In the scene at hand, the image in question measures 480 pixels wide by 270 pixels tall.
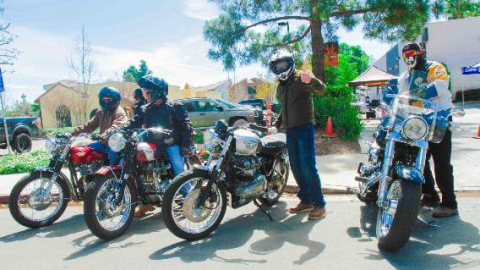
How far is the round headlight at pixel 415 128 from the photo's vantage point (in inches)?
133

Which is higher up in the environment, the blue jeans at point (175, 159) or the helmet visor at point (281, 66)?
the helmet visor at point (281, 66)

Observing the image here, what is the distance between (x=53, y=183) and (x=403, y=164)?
3867 mm

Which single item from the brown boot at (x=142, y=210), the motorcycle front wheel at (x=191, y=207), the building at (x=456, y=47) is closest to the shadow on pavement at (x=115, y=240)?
the brown boot at (x=142, y=210)

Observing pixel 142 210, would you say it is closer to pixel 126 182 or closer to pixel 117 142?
pixel 126 182

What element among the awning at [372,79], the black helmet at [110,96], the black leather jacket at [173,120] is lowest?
the black leather jacket at [173,120]

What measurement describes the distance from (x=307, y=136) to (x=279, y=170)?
74cm

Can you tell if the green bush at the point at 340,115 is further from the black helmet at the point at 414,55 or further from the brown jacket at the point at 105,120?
the brown jacket at the point at 105,120

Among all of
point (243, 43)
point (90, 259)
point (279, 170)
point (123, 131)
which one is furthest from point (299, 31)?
point (90, 259)

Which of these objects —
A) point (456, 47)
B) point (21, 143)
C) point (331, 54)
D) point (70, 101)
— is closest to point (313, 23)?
point (331, 54)

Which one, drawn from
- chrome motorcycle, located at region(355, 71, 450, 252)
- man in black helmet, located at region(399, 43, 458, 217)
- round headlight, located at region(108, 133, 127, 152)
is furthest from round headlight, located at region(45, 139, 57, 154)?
man in black helmet, located at region(399, 43, 458, 217)

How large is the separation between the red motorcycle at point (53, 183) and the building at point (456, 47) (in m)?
33.3

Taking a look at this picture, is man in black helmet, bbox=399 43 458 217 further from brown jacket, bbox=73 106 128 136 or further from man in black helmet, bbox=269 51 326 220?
brown jacket, bbox=73 106 128 136

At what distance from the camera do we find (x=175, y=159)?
477 cm

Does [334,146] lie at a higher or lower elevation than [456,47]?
lower
